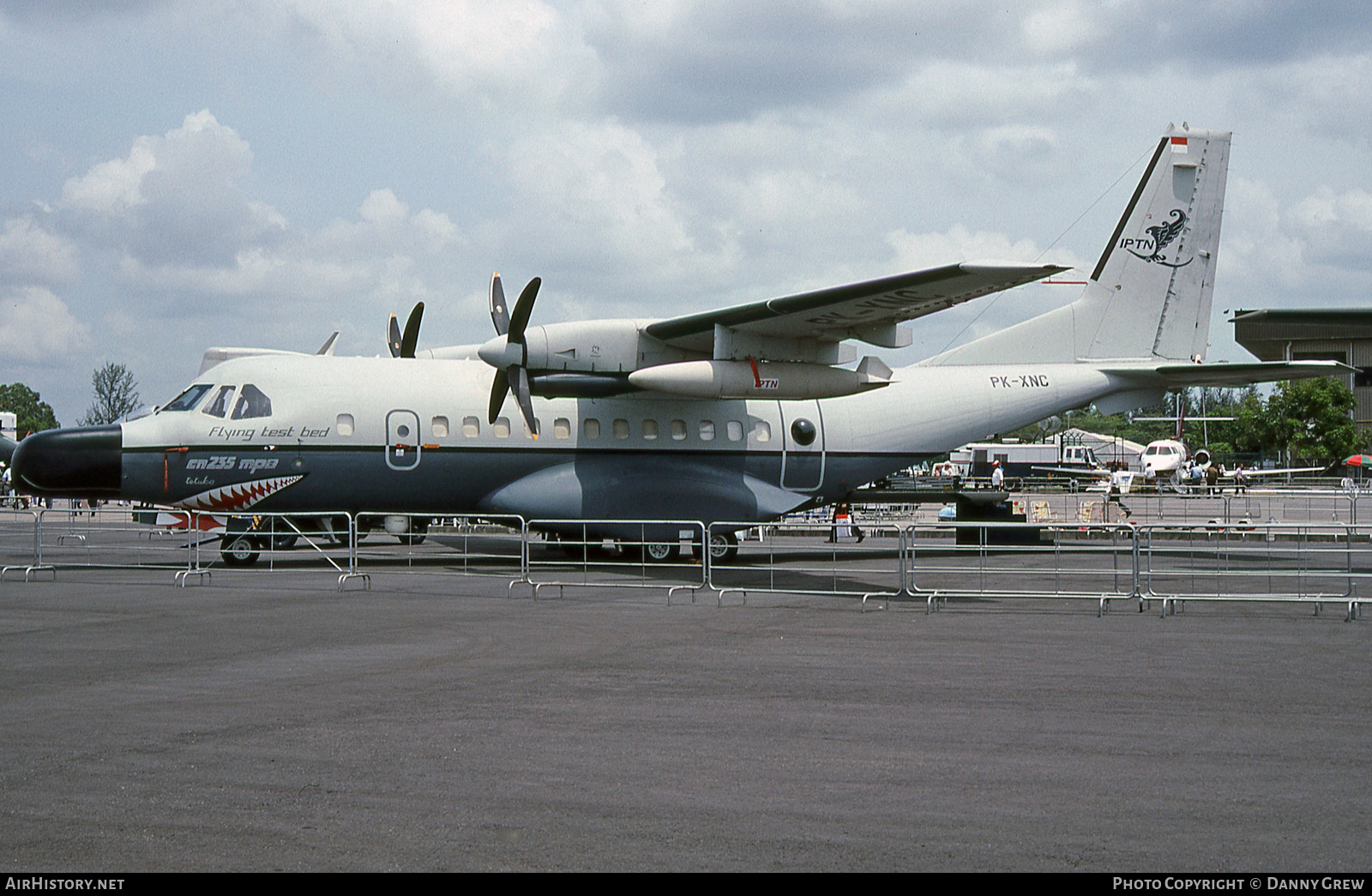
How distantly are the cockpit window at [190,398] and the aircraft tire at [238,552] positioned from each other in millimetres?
2100

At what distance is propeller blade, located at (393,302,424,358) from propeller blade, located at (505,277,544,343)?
17.2 ft

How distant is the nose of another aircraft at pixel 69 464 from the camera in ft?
53.6

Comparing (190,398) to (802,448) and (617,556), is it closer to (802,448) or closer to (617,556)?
(617,556)

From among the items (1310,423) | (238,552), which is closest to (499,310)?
(238,552)

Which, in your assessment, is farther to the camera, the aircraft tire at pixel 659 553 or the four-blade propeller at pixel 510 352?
the aircraft tire at pixel 659 553

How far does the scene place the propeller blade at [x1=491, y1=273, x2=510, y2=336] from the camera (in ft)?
57.6

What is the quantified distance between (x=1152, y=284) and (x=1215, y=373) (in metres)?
2.06

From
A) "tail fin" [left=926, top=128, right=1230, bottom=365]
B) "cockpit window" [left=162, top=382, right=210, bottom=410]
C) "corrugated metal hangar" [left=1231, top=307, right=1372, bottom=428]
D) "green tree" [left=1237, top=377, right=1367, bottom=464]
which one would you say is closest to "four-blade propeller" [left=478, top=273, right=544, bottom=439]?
"cockpit window" [left=162, top=382, right=210, bottom=410]

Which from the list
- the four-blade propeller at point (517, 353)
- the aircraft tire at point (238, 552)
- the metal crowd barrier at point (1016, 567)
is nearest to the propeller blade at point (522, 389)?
the four-blade propeller at point (517, 353)

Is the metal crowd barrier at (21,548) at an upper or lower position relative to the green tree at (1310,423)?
lower

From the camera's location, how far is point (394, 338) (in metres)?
22.6

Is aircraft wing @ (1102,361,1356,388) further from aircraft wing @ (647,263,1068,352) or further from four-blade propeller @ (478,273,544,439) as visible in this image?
four-blade propeller @ (478,273,544,439)

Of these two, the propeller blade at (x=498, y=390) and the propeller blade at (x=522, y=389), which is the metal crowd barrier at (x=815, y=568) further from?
the propeller blade at (x=498, y=390)
